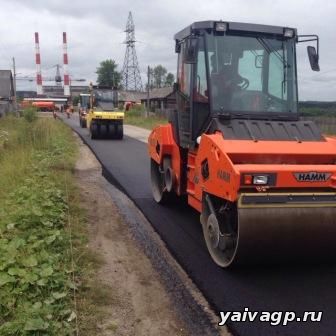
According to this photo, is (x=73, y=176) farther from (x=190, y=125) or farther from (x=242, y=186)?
(x=242, y=186)

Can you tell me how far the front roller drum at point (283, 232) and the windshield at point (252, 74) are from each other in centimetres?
164

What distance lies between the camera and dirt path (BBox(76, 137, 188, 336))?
4078 mm

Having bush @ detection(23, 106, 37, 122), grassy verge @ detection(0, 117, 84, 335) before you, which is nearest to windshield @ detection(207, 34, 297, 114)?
grassy verge @ detection(0, 117, 84, 335)

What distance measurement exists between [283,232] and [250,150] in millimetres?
904

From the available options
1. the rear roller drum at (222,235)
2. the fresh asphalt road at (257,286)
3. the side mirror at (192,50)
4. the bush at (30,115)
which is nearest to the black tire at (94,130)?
the bush at (30,115)

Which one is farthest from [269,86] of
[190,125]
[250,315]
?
[250,315]

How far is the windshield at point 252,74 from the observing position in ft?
19.3

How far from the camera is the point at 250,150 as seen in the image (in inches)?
195

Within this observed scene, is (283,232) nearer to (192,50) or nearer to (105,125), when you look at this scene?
(192,50)

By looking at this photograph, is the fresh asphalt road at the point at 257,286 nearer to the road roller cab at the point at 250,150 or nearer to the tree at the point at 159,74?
the road roller cab at the point at 250,150

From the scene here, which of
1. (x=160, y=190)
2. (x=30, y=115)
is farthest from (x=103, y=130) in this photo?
(x=160, y=190)

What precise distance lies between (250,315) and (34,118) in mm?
21247

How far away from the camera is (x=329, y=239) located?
468 centimetres

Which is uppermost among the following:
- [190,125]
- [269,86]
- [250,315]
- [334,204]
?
[269,86]
